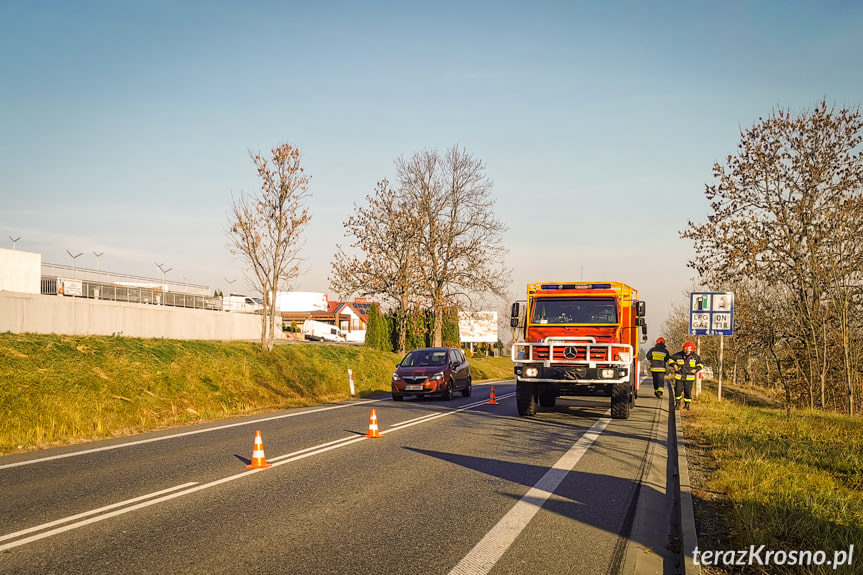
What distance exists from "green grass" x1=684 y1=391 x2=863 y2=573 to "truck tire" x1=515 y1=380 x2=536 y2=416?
3.52 m

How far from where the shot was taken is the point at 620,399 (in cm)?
A: 1623

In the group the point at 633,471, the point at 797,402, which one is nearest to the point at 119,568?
the point at 633,471

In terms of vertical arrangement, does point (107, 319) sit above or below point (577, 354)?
above

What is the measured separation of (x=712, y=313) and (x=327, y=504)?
18132 mm

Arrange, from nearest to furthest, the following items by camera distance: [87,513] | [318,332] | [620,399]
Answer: [87,513] < [620,399] < [318,332]

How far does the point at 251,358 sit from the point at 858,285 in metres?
20.2

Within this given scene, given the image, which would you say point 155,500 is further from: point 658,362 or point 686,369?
point 658,362

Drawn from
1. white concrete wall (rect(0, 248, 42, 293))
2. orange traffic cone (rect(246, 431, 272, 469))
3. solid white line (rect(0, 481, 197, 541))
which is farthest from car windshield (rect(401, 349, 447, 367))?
white concrete wall (rect(0, 248, 42, 293))

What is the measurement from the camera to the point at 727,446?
11.3 metres

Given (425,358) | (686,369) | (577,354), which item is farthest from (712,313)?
(425,358)

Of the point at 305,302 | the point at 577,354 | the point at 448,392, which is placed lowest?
the point at 448,392

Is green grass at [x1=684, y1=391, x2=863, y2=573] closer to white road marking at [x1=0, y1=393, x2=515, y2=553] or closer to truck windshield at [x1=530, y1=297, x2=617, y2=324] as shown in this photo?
truck windshield at [x1=530, y1=297, x2=617, y2=324]

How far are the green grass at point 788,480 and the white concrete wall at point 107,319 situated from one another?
77.6ft

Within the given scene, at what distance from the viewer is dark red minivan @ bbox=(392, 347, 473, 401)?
22.0 meters
